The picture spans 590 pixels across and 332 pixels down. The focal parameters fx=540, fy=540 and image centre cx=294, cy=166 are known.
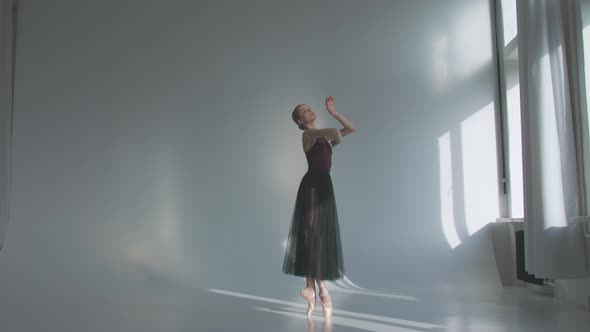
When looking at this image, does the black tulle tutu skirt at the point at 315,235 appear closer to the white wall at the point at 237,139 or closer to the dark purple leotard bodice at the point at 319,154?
the dark purple leotard bodice at the point at 319,154

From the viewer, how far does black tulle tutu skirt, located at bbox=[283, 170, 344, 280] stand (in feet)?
9.12

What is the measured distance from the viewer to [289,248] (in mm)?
2896

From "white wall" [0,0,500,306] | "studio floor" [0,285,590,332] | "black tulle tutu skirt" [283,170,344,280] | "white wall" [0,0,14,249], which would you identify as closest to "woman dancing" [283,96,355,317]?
"black tulle tutu skirt" [283,170,344,280]

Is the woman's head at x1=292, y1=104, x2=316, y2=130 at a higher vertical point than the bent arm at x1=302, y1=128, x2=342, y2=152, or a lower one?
higher

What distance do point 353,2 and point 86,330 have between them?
3482mm

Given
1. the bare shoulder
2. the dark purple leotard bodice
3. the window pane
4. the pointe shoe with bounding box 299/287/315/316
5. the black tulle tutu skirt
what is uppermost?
the window pane

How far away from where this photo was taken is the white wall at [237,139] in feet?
14.4

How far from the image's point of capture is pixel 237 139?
4.55m

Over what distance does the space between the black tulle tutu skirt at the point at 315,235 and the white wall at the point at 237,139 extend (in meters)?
1.54

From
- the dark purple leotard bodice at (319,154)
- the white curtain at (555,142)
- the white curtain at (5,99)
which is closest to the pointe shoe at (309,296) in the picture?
the dark purple leotard bodice at (319,154)

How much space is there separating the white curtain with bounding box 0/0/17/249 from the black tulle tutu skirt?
8.98 feet

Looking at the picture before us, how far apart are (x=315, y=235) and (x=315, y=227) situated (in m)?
0.04

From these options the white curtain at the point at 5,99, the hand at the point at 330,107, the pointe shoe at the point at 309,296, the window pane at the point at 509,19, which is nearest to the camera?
the pointe shoe at the point at 309,296

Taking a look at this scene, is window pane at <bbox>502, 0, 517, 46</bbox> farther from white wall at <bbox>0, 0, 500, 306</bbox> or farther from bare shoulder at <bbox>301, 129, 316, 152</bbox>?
bare shoulder at <bbox>301, 129, 316, 152</bbox>
